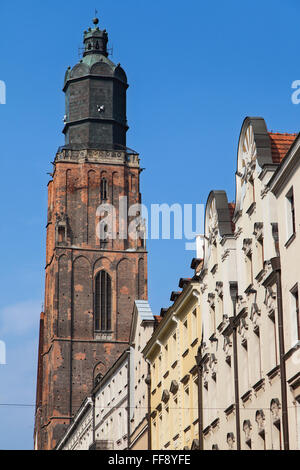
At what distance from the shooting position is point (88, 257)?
109 metres

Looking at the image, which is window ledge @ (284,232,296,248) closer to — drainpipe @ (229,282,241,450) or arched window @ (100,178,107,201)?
drainpipe @ (229,282,241,450)

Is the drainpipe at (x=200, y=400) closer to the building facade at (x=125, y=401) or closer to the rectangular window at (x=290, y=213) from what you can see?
the rectangular window at (x=290, y=213)

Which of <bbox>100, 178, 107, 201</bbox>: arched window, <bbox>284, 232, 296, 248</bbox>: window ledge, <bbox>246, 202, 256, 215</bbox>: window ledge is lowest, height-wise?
<bbox>284, 232, 296, 248</bbox>: window ledge

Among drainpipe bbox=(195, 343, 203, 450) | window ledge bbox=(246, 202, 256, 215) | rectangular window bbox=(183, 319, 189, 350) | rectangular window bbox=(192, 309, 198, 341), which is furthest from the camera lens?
rectangular window bbox=(183, 319, 189, 350)

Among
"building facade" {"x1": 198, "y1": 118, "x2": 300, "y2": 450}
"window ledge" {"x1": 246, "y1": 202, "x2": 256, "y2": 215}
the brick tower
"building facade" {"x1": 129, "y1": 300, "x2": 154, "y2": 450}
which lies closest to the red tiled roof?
"building facade" {"x1": 198, "y1": 118, "x2": 300, "y2": 450}

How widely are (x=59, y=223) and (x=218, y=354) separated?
245 feet

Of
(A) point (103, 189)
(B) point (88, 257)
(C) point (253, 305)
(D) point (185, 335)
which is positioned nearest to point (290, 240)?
(C) point (253, 305)

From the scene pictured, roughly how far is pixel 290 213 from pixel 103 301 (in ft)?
266

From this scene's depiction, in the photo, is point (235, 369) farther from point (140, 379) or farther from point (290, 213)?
point (140, 379)

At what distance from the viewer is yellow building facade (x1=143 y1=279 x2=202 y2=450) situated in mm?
39219

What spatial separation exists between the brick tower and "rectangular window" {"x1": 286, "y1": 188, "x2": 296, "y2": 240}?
256ft

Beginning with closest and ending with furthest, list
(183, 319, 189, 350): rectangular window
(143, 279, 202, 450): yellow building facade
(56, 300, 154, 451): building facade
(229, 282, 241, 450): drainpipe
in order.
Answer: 1. (229, 282, 241, 450): drainpipe
2. (143, 279, 202, 450): yellow building facade
3. (183, 319, 189, 350): rectangular window
4. (56, 300, 154, 451): building facade

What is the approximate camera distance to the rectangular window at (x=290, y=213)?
1083 inches
